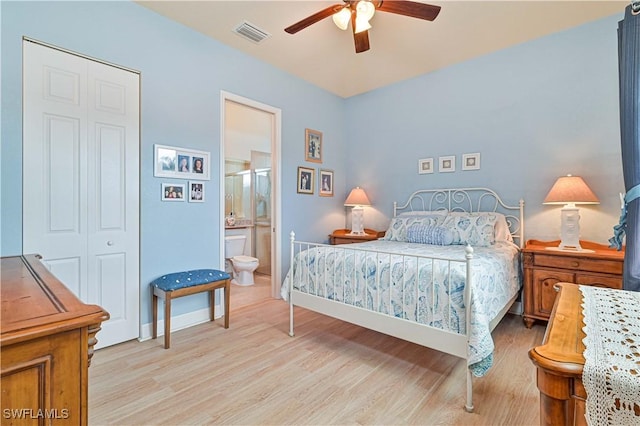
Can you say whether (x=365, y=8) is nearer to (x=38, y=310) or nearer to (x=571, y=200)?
(x=571, y=200)

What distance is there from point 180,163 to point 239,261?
1.98 metres

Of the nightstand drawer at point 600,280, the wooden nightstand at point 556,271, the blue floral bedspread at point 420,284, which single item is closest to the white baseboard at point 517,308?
the wooden nightstand at point 556,271

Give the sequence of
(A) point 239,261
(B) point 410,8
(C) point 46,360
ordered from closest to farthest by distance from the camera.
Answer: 1. (C) point 46,360
2. (B) point 410,8
3. (A) point 239,261

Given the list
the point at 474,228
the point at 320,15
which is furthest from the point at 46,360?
the point at 474,228

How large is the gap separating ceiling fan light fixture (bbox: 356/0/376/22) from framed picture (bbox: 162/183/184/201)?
2138mm

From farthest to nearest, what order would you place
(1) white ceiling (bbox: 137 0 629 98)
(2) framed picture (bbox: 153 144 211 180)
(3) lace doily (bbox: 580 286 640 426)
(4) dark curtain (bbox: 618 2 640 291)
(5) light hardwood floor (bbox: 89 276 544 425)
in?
(2) framed picture (bbox: 153 144 211 180) < (1) white ceiling (bbox: 137 0 629 98) < (5) light hardwood floor (bbox: 89 276 544 425) < (4) dark curtain (bbox: 618 2 640 291) < (3) lace doily (bbox: 580 286 640 426)

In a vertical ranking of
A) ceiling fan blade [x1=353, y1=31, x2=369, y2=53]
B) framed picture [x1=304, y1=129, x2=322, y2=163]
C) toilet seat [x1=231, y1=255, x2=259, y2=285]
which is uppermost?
ceiling fan blade [x1=353, y1=31, x2=369, y2=53]

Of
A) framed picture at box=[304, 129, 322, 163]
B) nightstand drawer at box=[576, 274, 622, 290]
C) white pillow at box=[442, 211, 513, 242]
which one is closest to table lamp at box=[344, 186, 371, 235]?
framed picture at box=[304, 129, 322, 163]

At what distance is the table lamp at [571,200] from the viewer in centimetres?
265

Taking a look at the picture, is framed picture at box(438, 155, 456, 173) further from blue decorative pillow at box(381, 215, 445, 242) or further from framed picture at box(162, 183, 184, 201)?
framed picture at box(162, 183, 184, 201)

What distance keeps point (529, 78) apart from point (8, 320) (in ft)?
13.8

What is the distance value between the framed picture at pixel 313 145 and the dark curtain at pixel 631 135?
3186mm

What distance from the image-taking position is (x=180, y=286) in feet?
8.25

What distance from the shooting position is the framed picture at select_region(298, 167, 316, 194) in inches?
159
